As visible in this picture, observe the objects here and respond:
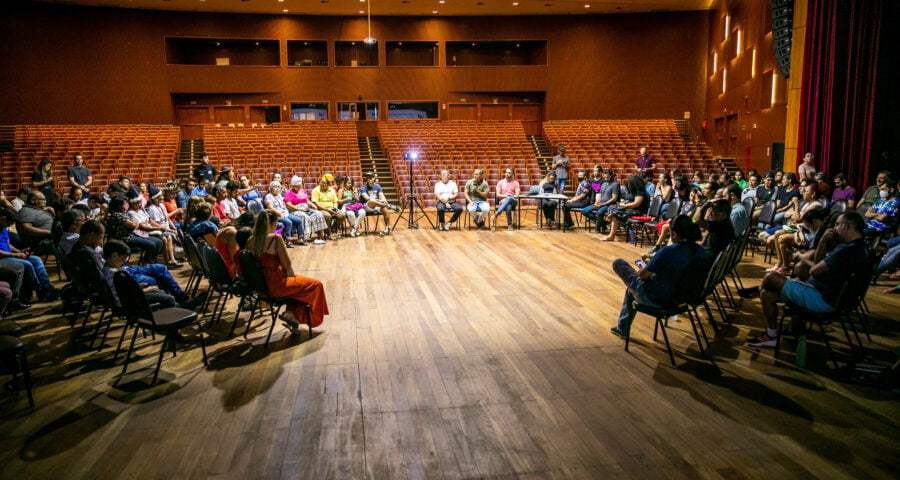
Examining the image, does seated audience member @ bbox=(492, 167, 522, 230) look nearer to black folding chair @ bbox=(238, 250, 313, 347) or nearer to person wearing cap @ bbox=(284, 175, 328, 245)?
person wearing cap @ bbox=(284, 175, 328, 245)

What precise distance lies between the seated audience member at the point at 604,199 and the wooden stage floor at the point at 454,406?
4.13 m

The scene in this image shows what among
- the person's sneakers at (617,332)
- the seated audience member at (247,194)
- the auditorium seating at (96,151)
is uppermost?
the auditorium seating at (96,151)

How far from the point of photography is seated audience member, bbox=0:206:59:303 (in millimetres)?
4605

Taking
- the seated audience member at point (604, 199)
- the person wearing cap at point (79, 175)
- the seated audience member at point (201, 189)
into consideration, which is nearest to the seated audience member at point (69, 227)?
the seated audience member at point (201, 189)

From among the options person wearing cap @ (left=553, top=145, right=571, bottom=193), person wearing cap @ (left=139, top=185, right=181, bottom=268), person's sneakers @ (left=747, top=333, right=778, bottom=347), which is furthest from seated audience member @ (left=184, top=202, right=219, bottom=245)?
person wearing cap @ (left=553, top=145, right=571, bottom=193)

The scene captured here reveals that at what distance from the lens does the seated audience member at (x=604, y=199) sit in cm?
834

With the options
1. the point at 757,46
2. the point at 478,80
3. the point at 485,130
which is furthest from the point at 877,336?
the point at 478,80

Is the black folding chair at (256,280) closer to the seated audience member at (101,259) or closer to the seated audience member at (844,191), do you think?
the seated audience member at (101,259)

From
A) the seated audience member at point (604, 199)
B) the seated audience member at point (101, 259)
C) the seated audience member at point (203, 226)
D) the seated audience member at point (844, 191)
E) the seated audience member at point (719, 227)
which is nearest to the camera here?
the seated audience member at point (101, 259)

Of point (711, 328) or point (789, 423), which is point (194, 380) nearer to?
point (789, 423)

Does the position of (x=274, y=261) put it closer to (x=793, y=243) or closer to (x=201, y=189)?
(x=793, y=243)

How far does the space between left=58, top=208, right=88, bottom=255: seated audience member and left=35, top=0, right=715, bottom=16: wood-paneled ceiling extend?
41.8 feet

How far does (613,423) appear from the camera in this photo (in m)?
2.63

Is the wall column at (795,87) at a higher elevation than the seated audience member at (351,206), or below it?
higher
